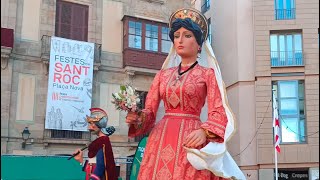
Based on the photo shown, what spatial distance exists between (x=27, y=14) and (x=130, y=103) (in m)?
13.5

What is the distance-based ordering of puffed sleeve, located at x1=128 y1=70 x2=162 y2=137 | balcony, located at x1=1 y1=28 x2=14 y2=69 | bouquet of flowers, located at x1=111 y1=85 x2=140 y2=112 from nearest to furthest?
bouquet of flowers, located at x1=111 y1=85 x2=140 y2=112 < puffed sleeve, located at x1=128 y1=70 x2=162 y2=137 < balcony, located at x1=1 y1=28 x2=14 y2=69

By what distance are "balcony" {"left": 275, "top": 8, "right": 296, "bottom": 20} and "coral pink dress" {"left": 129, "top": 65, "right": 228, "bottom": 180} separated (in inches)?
616

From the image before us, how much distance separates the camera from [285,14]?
60.1 ft

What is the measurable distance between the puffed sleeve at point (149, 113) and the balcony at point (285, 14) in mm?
15647

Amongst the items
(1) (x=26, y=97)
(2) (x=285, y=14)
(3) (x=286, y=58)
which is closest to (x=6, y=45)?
(1) (x=26, y=97)

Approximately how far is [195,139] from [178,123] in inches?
12.3

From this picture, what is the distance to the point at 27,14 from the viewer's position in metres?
15.7

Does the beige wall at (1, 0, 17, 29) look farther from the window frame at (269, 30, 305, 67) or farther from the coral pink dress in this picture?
the coral pink dress

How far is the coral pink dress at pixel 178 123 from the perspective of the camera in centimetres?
314

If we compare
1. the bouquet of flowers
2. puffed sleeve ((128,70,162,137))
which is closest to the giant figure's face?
puffed sleeve ((128,70,162,137))

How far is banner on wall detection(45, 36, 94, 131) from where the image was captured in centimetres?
1524

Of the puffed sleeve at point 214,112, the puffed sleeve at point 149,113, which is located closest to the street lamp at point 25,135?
the puffed sleeve at point 149,113

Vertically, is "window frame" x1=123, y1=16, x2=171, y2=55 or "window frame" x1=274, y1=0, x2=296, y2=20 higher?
"window frame" x1=274, y1=0, x2=296, y2=20

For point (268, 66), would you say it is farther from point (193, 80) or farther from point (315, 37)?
point (193, 80)
